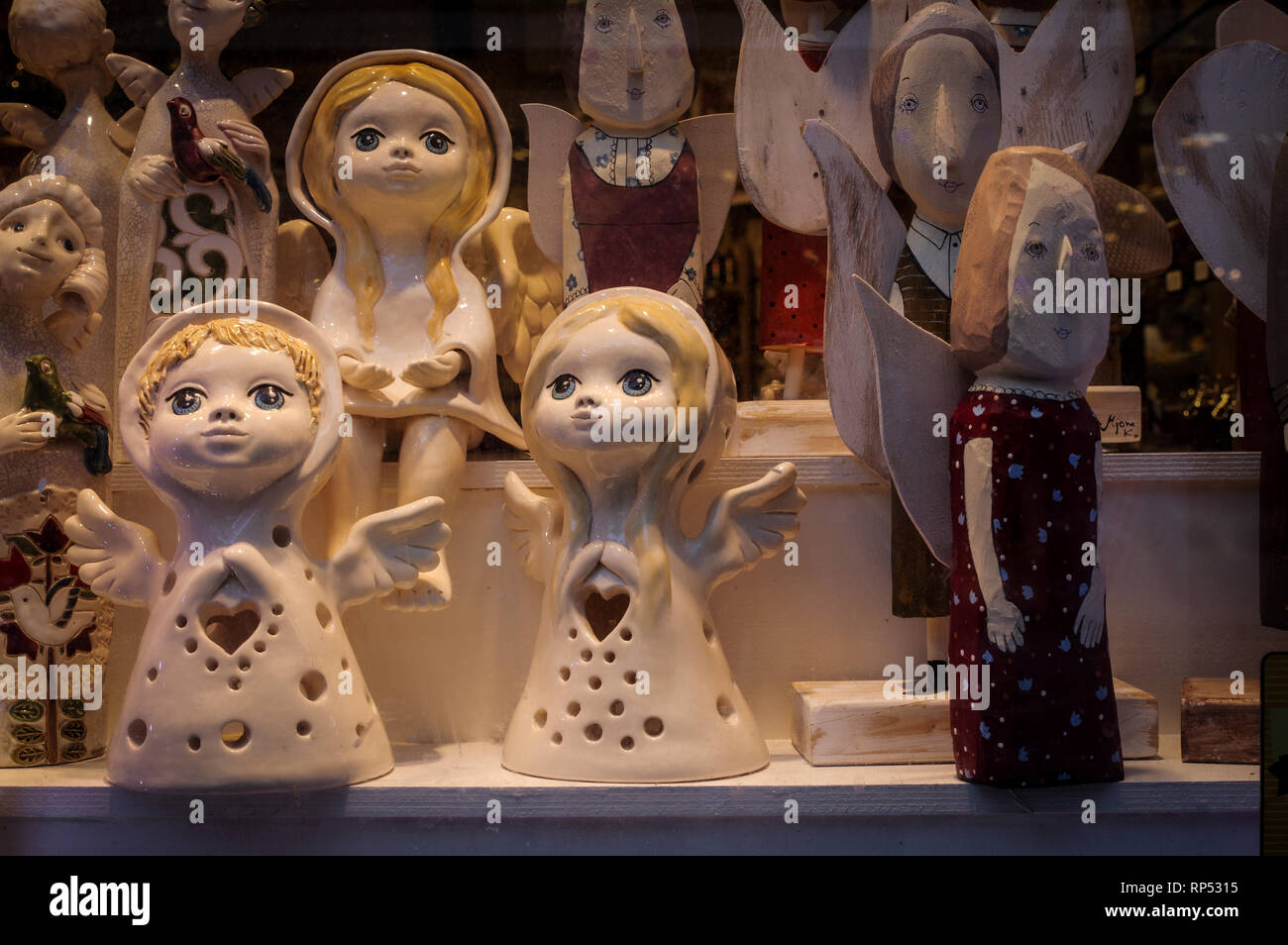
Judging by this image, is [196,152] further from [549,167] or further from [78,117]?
[549,167]

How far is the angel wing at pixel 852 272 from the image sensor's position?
1.53m

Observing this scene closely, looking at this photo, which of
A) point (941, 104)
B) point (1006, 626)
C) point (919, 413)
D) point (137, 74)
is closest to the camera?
point (1006, 626)

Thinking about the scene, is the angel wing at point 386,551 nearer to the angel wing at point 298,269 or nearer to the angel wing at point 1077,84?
the angel wing at point 298,269

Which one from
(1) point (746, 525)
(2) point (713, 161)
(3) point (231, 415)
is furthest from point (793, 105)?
(3) point (231, 415)

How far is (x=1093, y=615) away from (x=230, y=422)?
0.85 metres

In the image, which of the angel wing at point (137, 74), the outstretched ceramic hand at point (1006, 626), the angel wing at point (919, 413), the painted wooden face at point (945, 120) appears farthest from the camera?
the angel wing at point (137, 74)

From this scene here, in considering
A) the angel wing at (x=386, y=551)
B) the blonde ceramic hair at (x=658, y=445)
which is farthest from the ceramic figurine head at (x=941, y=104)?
the angel wing at (x=386, y=551)

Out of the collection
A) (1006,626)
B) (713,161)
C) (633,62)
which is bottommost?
(1006,626)

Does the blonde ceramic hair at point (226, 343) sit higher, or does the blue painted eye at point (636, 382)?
the blonde ceramic hair at point (226, 343)

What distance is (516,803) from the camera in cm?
135

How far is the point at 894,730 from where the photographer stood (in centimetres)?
145

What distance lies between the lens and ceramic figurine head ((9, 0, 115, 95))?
159cm

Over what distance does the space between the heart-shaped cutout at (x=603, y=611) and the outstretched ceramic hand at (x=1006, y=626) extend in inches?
15.1

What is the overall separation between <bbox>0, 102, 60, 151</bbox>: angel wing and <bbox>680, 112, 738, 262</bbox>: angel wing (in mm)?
759
